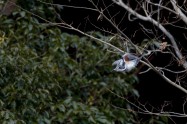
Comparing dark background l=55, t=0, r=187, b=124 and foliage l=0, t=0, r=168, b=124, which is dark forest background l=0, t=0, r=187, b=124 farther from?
dark background l=55, t=0, r=187, b=124

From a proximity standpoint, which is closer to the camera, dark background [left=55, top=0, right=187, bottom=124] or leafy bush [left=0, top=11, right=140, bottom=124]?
leafy bush [left=0, top=11, right=140, bottom=124]

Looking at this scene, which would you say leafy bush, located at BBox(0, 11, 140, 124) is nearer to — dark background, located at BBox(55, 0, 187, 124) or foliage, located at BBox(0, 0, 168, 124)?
foliage, located at BBox(0, 0, 168, 124)

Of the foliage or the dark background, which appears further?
the dark background

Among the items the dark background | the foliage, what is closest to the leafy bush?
the foliage

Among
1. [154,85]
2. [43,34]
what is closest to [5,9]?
[43,34]

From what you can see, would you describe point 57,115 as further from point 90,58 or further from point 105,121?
point 90,58

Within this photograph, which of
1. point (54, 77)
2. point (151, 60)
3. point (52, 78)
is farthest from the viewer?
point (151, 60)

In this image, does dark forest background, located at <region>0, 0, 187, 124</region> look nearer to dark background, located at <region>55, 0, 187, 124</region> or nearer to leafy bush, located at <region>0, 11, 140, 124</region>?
leafy bush, located at <region>0, 11, 140, 124</region>

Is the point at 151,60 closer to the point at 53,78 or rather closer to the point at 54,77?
the point at 54,77

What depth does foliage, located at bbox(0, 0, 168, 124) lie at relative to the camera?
3.72 meters

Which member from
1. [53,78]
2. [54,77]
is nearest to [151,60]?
[54,77]

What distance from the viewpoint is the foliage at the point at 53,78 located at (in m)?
3.72

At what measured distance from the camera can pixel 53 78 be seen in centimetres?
407

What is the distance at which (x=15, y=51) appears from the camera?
3.90 m
